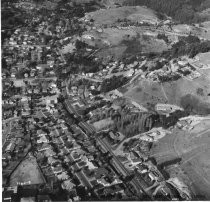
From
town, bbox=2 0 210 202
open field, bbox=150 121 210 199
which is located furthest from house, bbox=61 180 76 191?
open field, bbox=150 121 210 199

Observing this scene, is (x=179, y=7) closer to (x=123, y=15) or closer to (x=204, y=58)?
(x=123, y=15)

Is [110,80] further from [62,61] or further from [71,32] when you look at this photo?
[71,32]

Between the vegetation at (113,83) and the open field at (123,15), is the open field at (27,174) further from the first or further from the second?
the open field at (123,15)

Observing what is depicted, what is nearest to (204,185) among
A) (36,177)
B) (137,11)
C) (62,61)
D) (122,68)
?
(36,177)

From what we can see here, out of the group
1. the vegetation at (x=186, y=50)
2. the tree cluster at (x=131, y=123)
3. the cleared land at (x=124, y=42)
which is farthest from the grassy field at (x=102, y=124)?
the cleared land at (x=124, y=42)

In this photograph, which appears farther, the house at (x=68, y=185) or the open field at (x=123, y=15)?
the open field at (x=123, y=15)

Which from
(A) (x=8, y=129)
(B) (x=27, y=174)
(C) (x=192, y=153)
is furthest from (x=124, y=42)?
(B) (x=27, y=174)
